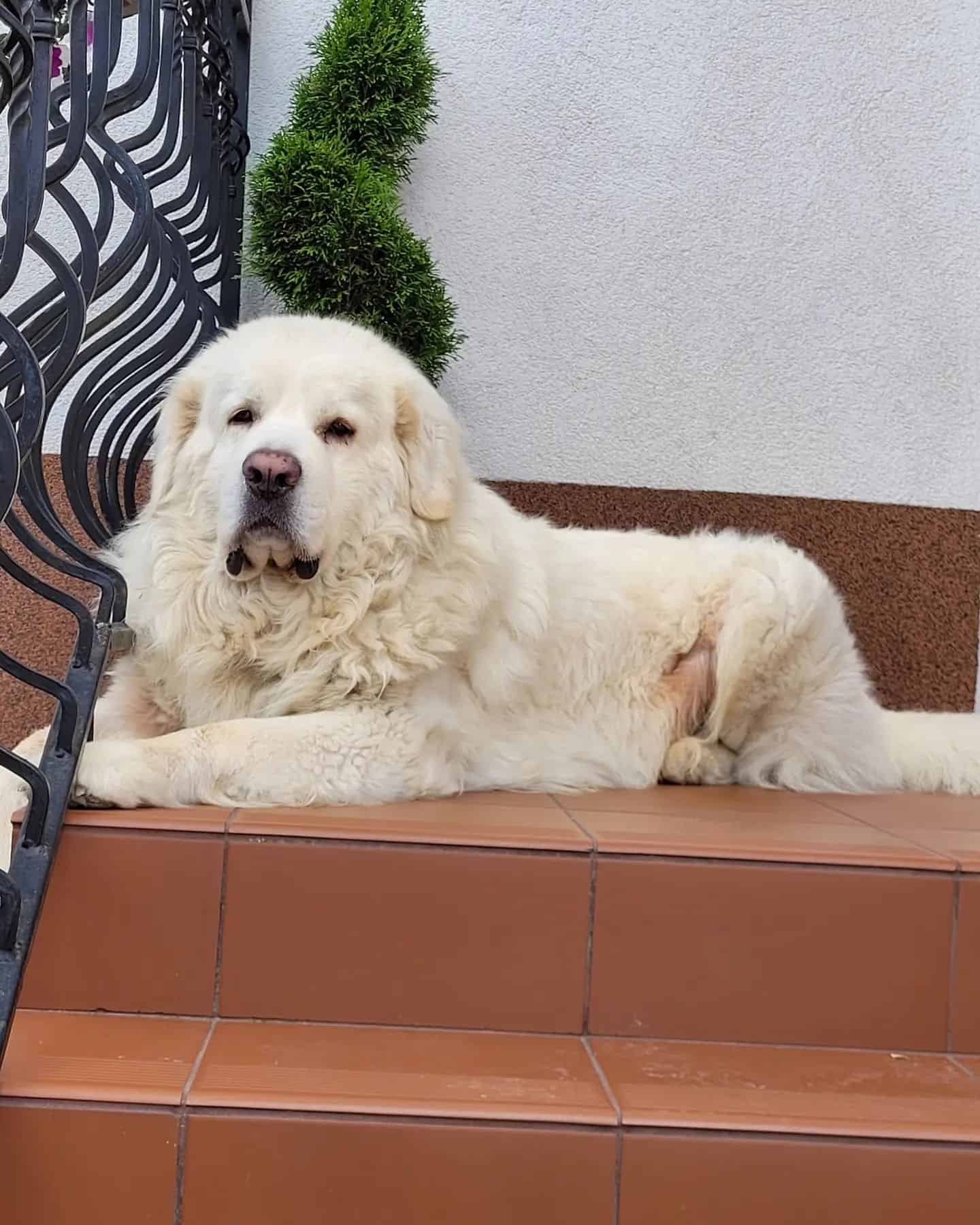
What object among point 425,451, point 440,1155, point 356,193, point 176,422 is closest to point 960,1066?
point 440,1155

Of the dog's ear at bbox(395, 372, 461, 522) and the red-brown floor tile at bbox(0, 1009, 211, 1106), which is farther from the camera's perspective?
the dog's ear at bbox(395, 372, 461, 522)

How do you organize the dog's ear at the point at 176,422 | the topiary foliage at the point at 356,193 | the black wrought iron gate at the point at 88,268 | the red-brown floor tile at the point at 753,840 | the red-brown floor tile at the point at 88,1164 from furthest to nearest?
the topiary foliage at the point at 356,193
the dog's ear at the point at 176,422
the red-brown floor tile at the point at 753,840
the black wrought iron gate at the point at 88,268
the red-brown floor tile at the point at 88,1164

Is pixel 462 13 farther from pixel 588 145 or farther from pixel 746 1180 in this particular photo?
pixel 746 1180

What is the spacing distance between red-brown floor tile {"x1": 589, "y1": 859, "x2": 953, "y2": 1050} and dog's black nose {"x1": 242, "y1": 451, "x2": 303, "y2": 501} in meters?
0.96

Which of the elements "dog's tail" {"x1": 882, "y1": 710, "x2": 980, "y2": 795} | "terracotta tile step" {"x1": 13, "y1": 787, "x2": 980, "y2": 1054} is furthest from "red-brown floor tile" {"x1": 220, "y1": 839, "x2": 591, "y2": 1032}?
"dog's tail" {"x1": 882, "y1": 710, "x2": 980, "y2": 795}

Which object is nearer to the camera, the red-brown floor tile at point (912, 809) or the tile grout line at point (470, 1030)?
the tile grout line at point (470, 1030)

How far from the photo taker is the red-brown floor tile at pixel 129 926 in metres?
1.63

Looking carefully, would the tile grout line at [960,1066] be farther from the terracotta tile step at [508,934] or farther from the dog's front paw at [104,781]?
the dog's front paw at [104,781]

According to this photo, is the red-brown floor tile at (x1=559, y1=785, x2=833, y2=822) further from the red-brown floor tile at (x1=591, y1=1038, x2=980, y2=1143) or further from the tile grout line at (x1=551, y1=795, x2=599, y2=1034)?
the red-brown floor tile at (x1=591, y1=1038, x2=980, y2=1143)

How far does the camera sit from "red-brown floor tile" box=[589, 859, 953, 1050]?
5.47 feet

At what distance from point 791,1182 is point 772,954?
39cm

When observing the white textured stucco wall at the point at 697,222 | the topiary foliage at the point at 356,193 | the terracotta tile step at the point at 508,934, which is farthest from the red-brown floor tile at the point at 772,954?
the white textured stucco wall at the point at 697,222

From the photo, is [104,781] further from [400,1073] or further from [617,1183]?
[617,1183]

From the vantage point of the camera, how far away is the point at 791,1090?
1.48m
